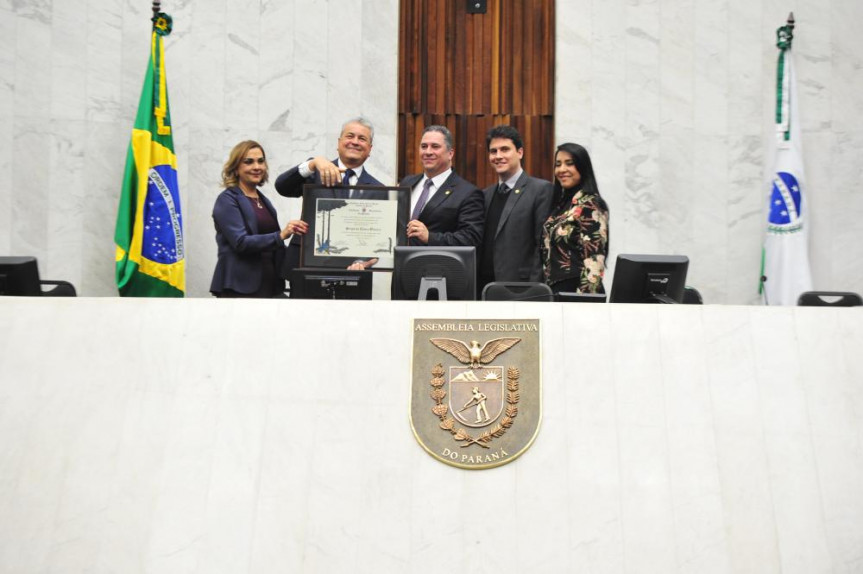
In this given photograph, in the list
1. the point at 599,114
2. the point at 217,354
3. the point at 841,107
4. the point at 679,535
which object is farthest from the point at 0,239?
the point at 841,107

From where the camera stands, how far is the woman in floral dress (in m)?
4.96

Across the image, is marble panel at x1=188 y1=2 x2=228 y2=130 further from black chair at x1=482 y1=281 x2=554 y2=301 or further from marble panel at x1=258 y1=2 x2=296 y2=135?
black chair at x1=482 y1=281 x2=554 y2=301

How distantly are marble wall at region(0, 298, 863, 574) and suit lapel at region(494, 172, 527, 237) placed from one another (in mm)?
1297

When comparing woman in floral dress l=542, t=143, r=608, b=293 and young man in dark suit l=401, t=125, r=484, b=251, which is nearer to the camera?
woman in floral dress l=542, t=143, r=608, b=293

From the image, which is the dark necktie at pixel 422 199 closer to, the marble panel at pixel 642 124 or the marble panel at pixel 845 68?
the marble panel at pixel 642 124

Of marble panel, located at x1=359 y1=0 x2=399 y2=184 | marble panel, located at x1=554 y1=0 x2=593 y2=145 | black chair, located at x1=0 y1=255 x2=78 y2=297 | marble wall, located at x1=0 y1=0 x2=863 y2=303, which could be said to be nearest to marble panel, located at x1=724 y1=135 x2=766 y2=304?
marble wall, located at x1=0 y1=0 x2=863 y2=303

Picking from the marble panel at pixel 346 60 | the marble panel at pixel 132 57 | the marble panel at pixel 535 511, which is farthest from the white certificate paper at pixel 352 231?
the marble panel at pixel 132 57

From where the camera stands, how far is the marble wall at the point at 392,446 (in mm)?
3861

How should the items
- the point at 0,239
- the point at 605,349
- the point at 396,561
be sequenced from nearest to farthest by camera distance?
the point at 396,561 → the point at 605,349 → the point at 0,239

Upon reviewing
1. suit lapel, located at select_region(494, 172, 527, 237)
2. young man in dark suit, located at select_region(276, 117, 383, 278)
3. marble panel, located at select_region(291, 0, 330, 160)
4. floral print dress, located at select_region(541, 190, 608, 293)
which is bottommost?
floral print dress, located at select_region(541, 190, 608, 293)

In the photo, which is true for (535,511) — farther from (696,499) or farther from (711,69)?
(711,69)

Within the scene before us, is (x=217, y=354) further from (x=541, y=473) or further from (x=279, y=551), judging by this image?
(x=541, y=473)

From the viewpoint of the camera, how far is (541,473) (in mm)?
3982

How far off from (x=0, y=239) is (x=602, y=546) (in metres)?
5.34
